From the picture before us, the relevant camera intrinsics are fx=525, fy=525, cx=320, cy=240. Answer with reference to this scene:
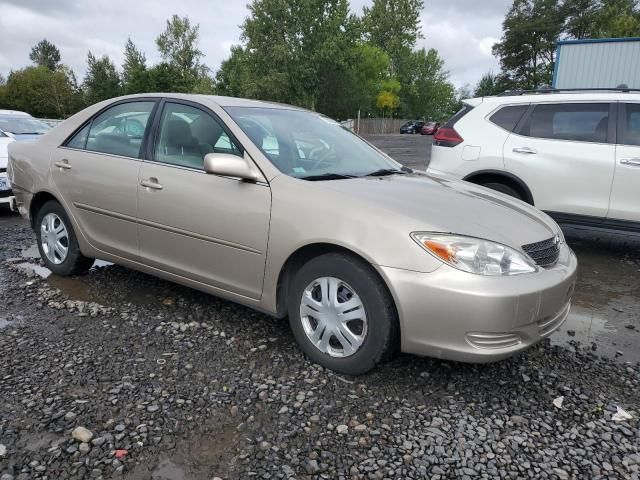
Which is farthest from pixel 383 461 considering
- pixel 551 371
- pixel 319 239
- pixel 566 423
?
pixel 551 371

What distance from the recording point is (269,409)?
2.67 m

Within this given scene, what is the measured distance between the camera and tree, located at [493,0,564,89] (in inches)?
2149

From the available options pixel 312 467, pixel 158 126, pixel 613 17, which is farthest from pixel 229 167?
pixel 613 17

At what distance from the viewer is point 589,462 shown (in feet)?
7.62

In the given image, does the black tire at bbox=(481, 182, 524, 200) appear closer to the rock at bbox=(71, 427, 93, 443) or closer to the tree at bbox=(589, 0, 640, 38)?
the rock at bbox=(71, 427, 93, 443)

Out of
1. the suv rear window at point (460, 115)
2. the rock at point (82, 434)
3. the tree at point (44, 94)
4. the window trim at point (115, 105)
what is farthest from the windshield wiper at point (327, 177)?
the tree at point (44, 94)

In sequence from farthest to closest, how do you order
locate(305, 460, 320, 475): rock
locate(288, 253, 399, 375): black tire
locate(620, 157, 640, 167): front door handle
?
locate(620, 157, 640, 167): front door handle
locate(288, 253, 399, 375): black tire
locate(305, 460, 320, 475): rock

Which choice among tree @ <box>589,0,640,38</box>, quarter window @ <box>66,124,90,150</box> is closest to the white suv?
quarter window @ <box>66,124,90,150</box>

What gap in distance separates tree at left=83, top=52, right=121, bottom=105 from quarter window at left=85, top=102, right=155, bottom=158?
63.7m

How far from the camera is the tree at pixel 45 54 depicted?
108231 millimetres

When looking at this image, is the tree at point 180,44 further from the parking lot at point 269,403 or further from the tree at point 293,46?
the parking lot at point 269,403

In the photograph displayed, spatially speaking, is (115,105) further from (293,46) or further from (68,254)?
(293,46)

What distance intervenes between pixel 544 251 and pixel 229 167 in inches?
75.3

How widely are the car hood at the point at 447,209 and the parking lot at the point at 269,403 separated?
85 centimetres
